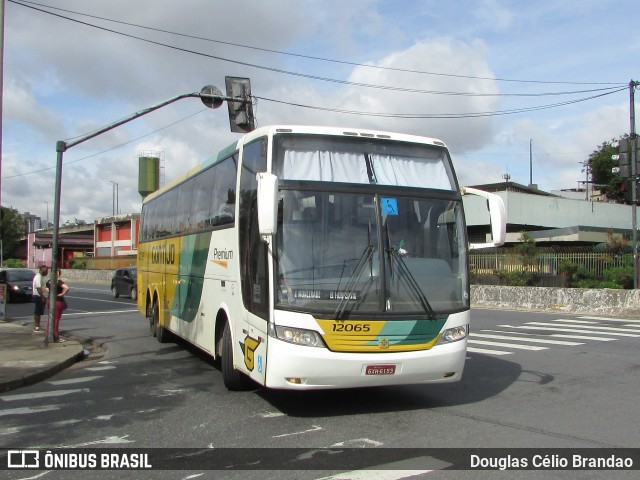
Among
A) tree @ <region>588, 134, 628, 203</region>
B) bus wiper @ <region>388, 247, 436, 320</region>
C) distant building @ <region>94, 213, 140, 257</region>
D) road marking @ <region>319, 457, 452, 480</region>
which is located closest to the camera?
road marking @ <region>319, 457, 452, 480</region>

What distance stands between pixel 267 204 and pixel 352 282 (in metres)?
1.32

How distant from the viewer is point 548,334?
→ 51.3ft

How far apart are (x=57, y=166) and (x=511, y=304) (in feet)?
60.9

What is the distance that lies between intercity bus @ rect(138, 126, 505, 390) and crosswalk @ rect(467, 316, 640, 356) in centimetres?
555

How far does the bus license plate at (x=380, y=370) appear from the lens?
6871 mm

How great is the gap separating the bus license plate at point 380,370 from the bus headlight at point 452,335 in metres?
0.68

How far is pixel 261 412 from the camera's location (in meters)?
7.57

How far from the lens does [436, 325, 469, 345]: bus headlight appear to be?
7262mm

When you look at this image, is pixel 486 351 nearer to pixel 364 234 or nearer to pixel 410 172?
pixel 410 172

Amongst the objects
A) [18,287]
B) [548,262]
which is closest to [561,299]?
[548,262]

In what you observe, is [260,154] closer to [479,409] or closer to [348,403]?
[348,403]

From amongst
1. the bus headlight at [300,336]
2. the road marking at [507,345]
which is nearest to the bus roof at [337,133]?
the bus headlight at [300,336]

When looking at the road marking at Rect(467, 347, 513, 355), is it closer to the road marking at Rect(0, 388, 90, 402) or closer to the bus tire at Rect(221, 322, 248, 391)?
the bus tire at Rect(221, 322, 248, 391)

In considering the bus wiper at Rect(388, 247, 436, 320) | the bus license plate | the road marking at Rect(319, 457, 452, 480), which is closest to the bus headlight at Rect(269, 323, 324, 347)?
the bus license plate
